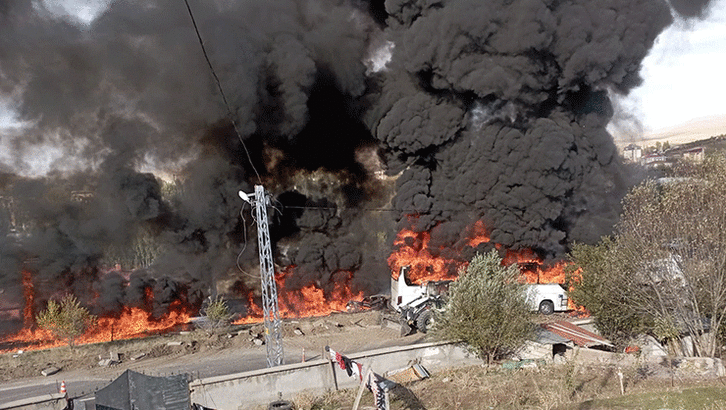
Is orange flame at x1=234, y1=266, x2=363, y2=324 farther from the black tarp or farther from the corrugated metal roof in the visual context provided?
the black tarp

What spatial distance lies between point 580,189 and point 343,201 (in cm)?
1896

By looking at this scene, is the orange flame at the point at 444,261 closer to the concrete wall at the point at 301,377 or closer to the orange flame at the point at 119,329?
the orange flame at the point at 119,329

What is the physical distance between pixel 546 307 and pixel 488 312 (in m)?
12.0

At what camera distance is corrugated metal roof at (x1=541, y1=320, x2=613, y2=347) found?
2459 centimetres

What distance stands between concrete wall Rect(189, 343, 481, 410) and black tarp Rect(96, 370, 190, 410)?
431 cm

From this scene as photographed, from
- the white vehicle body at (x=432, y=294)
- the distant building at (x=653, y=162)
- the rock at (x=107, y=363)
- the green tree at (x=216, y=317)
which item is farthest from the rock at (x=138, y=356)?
the distant building at (x=653, y=162)

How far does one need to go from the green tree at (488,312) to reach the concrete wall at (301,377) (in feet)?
4.75

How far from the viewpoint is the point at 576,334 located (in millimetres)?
25641

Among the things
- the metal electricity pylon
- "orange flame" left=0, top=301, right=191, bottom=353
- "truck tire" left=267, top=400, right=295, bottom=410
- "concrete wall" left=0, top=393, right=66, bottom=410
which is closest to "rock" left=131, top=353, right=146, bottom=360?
"orange flame" left=0, top=301, right=191, bottom=353

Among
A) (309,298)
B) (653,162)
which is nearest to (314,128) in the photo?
(309,298)

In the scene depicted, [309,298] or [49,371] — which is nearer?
[49,371]

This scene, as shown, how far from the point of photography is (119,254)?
43.1 meters

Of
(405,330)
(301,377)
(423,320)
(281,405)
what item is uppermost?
(423,320)

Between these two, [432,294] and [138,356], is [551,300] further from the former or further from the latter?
[138,356]
